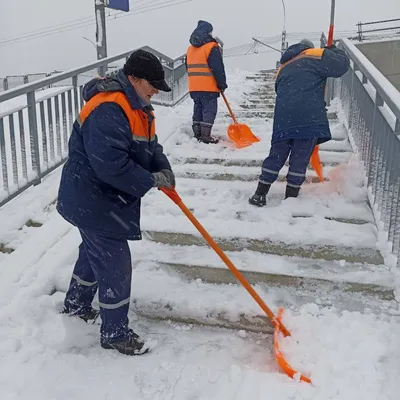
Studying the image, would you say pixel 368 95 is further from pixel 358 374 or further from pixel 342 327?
pixel 358 374

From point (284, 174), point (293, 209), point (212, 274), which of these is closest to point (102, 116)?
point (212, 274)

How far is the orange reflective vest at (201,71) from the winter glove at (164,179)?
379cm

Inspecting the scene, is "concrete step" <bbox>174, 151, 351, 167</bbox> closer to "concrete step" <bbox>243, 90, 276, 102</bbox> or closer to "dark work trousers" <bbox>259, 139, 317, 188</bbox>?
"dark work trousers" <bbox>259, 139, 317, 188</bbox>

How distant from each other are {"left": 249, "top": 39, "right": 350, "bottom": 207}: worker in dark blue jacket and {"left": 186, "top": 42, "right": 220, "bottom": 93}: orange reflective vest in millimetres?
1963

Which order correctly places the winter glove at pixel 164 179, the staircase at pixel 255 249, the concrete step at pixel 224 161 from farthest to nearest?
1. the concrete step at pixel 224 161
2. the staircase at pixel 255 249
3. the winter glove at pixel 164 179

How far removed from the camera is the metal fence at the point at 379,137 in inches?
146

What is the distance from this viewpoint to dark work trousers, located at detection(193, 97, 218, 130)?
6719 millimetres

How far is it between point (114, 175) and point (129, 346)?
1.10 m

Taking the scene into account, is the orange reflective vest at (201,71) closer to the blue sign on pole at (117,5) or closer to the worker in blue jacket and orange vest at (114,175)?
the blue sign on pole at (117,5)

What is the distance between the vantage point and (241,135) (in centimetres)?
674

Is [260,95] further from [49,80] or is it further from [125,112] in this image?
[125,112]

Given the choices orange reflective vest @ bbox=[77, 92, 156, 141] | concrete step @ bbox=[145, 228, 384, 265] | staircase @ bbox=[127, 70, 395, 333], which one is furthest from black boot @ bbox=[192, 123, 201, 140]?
orange reflective vest @ bbox=[77, 92, 156, 141]

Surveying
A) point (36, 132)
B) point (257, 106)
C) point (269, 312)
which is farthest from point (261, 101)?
point (269, 312)

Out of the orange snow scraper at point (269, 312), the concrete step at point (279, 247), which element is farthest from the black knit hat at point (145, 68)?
the concrete step at point (279, 247)
